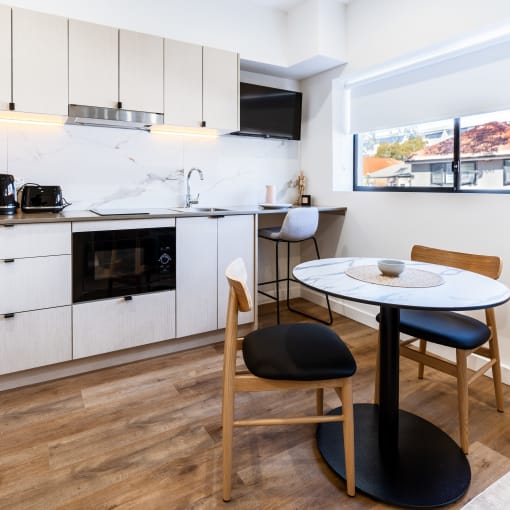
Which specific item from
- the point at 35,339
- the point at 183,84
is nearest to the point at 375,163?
the point at 183,84

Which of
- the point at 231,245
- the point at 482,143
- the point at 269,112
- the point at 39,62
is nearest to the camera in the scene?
the point at 39,62

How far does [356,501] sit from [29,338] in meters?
1.88

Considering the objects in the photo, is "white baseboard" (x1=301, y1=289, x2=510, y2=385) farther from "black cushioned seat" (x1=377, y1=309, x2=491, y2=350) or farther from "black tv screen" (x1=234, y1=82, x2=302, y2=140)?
"black tv screen" (x1=234, y1=82, x2=302, y2=140)

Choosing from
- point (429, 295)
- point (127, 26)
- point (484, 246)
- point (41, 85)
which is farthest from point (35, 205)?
point (484, 246)

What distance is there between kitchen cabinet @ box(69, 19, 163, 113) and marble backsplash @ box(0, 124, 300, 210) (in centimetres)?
39

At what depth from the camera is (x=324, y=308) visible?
12.7 ft

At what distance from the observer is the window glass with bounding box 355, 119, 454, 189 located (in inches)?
114

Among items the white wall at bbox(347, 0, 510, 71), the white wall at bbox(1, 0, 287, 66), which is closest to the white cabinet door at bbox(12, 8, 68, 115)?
the white wall at bbox(1, 0, 287, 66)

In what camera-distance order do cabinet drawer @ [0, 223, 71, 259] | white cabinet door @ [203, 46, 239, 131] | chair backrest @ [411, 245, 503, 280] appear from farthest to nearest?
white cabinet door @ [203, 46, 239, 131] < cabinet drawer @ [0, 223, 71, 259] < chair backrest @ [411, 245, 503, 280]

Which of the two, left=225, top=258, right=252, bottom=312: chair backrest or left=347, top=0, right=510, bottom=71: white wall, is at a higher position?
left=347, top=0, right=510, bottom=71: white wall

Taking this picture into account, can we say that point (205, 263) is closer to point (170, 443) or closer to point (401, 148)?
point (170, 443)

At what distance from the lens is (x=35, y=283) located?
Answer: 2277 millimetres

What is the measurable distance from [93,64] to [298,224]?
1.75 meters

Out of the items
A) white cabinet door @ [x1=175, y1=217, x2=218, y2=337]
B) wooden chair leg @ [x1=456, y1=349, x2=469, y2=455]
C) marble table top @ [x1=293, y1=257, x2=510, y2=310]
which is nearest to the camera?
marble table top @ [x1=293, y1=257, x2=510, y2=310]
